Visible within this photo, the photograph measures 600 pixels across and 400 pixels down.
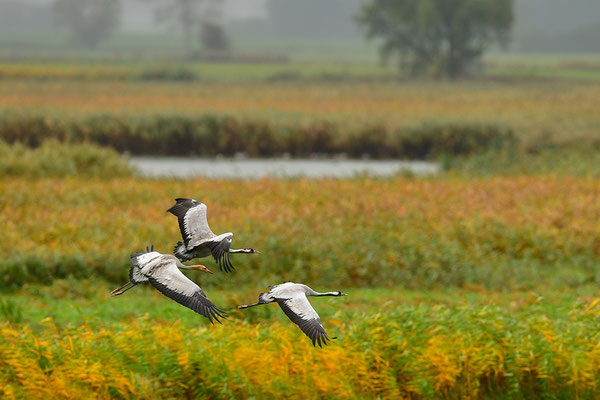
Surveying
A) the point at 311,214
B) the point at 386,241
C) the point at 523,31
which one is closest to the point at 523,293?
the point at 386,241

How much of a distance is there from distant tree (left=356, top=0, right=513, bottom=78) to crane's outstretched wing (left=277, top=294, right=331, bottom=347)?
60565mm

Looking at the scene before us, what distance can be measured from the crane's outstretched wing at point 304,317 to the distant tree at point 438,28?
60.6m

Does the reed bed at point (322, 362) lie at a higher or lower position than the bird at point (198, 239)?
lower

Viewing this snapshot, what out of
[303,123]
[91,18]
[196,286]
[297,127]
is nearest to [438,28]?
[303,123]

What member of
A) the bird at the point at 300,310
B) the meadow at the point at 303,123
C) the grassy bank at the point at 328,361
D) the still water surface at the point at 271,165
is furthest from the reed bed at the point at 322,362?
the meadow at the point at 303,123

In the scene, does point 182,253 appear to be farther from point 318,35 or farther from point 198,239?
point 318,35

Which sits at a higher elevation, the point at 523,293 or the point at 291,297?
the point at 291,297

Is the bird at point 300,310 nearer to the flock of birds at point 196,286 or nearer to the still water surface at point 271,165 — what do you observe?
the flock of birds at point 196,286

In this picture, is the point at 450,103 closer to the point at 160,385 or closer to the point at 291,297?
the point at 160,385

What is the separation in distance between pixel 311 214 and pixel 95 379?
9175mm

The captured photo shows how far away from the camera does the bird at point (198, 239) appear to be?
1586 mm

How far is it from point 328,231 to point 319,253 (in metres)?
1.17

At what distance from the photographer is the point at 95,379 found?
23.4ft

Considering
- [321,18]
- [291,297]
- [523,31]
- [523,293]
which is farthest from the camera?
[321,18]
